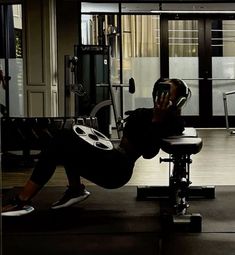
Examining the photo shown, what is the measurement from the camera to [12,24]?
27.2ft

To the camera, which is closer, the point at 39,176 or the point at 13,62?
the point at 39,176

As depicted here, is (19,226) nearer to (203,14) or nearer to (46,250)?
(46,250)

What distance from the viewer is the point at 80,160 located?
3494 millimetres

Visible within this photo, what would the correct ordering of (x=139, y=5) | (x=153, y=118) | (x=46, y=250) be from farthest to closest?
(x=139, y=5) → (x=153, y=118) → (x=46, y=250)

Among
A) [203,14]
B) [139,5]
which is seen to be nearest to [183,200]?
[139,5]

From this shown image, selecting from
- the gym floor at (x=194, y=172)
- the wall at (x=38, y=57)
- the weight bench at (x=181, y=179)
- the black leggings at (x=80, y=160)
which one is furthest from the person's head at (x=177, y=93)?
the wall at (x=38, y=57)

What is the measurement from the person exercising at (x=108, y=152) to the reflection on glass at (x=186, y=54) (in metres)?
6.89

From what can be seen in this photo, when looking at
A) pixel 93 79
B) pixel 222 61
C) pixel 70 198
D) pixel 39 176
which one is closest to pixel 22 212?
pixel 39 176

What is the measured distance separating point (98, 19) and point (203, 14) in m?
2.07

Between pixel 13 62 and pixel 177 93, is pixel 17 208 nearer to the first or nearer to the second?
pixel 177 93

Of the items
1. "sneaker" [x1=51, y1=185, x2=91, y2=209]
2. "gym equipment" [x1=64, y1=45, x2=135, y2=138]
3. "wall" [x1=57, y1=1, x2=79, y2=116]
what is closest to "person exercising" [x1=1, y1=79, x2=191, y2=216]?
"sneaker" [x1=51, y1=185, x2=91, y2=209]

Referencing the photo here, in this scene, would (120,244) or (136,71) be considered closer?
(120,244)

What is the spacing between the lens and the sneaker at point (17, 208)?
3.37 m

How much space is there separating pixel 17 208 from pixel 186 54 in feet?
24.8
